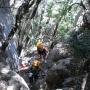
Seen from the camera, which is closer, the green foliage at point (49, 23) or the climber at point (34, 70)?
the climber at point (34, 70)

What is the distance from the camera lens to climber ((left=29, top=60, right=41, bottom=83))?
1462cm

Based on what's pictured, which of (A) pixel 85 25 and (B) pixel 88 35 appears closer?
(B) pixel 88 35

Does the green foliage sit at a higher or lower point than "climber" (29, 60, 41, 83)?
higher

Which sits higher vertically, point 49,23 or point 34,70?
point 49,23

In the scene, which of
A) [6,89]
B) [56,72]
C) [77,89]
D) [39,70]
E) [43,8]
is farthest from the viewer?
[43,8]

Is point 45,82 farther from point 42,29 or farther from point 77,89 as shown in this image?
point 42,29

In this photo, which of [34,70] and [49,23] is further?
[49,23]

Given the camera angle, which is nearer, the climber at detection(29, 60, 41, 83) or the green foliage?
the climber at detection(29, 60, 41, 83)

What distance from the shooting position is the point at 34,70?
14750mm

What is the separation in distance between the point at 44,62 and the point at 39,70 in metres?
1.43

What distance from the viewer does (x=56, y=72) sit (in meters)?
13.8

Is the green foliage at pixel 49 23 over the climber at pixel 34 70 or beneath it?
Result: over

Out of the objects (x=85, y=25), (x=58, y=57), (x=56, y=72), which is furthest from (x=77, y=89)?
(x=85, y=25)

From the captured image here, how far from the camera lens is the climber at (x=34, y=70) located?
14625 mm
